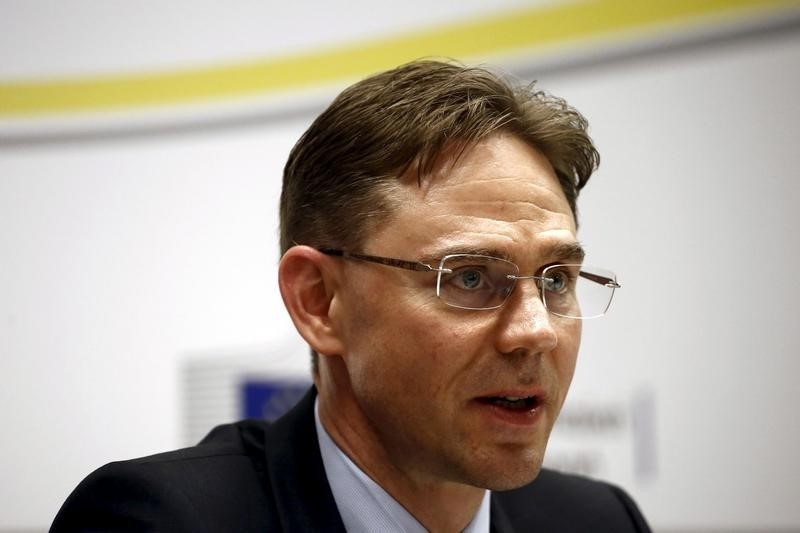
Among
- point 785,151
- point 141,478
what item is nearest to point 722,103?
point 785,151

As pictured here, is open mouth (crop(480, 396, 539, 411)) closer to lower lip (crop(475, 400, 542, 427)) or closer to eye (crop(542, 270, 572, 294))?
lower lip (crop(475, 400, 542, 427))

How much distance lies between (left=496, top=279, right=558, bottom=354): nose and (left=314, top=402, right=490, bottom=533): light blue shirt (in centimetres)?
38

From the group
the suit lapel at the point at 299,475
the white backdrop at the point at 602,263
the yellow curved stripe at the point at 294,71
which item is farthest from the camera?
the yellow curved stripe at the point at 294,71

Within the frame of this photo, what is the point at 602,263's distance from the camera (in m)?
3.32

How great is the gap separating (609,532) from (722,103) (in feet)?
6.05

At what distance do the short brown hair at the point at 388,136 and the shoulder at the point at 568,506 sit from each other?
2.39ft

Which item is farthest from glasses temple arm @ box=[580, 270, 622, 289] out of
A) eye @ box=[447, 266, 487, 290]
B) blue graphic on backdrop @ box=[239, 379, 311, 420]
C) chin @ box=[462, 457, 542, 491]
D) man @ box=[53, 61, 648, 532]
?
blue graphic on backdrop @ box=[239, 379, 311, 420]

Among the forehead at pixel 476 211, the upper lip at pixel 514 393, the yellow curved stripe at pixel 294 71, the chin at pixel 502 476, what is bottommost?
the chin at pixel 502 476

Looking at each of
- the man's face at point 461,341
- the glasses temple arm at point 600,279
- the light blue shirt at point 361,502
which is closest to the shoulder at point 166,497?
the light blue shirt at point 361,502

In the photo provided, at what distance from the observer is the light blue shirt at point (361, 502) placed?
1646 millimetres

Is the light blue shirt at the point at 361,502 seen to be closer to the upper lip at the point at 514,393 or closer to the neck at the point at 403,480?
the neck at the point at 403,480

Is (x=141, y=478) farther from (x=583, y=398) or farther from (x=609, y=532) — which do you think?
(x=583, y=398)

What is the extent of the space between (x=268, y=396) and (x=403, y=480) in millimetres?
2058

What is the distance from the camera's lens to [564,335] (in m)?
1.64
